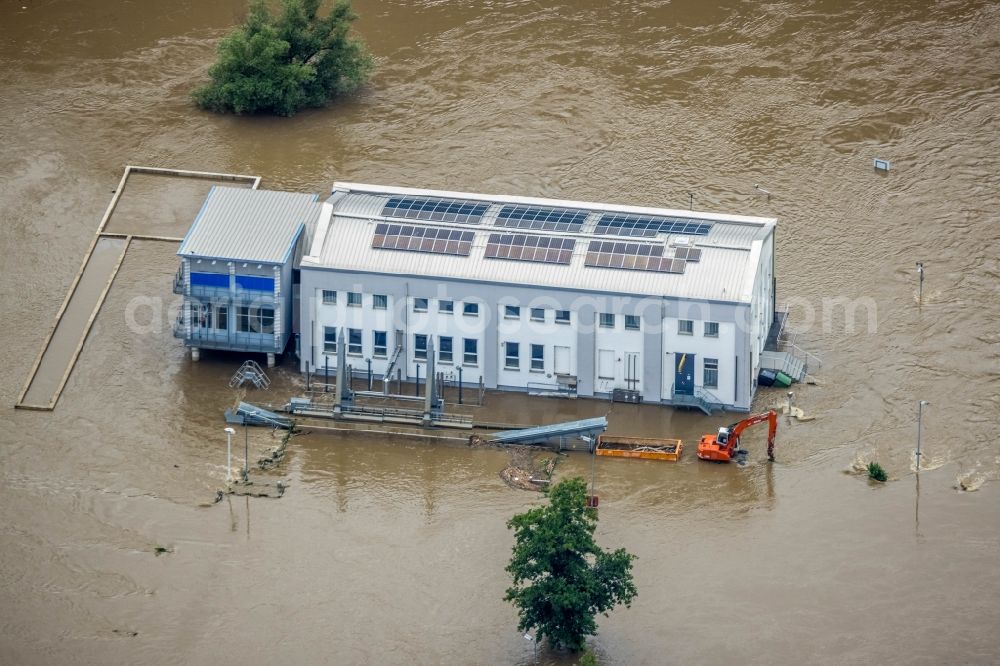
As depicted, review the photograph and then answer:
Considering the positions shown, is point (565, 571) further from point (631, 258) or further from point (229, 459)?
point (631, 258)

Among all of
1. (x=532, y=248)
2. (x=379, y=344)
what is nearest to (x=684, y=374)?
(x=532, y=248)

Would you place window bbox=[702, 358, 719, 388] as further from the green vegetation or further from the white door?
the green vegetation

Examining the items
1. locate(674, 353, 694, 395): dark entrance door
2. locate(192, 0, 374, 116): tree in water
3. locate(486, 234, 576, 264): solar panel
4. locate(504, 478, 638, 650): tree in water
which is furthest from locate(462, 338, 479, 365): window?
locate(192, 0, 374, 116): tree in water

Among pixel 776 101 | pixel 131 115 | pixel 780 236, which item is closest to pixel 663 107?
pixel 776 101

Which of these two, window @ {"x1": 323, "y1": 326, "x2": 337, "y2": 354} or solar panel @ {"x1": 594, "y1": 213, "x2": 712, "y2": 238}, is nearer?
solar panel @ {"x1": 594, "y1": 213, "x2": 712, "y2": 238}

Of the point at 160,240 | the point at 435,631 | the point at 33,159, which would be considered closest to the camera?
the point at 435,631

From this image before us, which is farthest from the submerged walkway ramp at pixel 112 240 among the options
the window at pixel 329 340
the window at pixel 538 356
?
the window at pixel 538 356

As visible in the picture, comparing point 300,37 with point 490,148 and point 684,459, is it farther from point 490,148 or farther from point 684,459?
point 684,459
